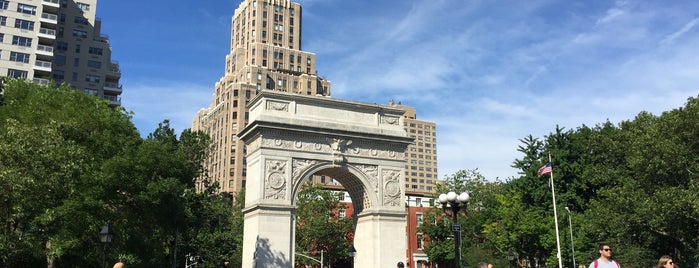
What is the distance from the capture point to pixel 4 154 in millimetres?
24406

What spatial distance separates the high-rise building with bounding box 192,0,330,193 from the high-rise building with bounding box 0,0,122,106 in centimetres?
2592

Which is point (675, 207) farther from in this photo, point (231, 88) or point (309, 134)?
point (231, 88)

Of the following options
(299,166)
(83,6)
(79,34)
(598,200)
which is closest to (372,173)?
(299,166)

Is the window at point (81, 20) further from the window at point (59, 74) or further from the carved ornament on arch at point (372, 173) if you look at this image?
the carved ornament on arch at point (372, 173)

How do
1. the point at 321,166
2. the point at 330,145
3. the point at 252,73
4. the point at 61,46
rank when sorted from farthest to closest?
the point at 252,73, the point at 61,46, the point at 330,145, the point at 321,166

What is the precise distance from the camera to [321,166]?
34.0 metres

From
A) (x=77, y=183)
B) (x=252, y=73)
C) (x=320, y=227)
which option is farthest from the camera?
(x=252, y=73)

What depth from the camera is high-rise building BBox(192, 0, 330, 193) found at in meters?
98.4

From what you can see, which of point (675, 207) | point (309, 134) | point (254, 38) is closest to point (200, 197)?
point (309, 134)

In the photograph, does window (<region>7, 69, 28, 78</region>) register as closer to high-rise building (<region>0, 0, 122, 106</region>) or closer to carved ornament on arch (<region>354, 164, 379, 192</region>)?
high-rise building (<region>0, 0, 122, 106</region>)

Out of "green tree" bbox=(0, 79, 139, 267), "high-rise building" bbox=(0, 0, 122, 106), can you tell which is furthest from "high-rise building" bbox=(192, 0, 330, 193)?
"green tree" bbox=(0, 79, 139, 267)

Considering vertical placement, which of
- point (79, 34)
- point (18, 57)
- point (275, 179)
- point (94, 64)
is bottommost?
point (275, 179)

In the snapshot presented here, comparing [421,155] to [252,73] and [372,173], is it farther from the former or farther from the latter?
[372,173]

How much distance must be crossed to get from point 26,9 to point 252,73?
39.3 m
